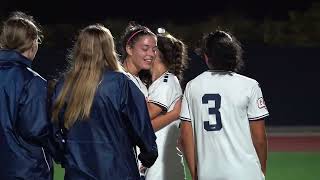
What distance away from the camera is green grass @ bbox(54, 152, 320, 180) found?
928 centimetres

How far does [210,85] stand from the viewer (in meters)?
4.19

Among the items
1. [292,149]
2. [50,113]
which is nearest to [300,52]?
[292,149]

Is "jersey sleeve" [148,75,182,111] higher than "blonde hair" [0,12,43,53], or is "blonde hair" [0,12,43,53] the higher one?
"blonde hair" [0,12,43,53]

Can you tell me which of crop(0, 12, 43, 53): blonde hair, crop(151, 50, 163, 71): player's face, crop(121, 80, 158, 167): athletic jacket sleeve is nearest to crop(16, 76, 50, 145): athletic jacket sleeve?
crop(0, 12, 43, 53): blonde hair

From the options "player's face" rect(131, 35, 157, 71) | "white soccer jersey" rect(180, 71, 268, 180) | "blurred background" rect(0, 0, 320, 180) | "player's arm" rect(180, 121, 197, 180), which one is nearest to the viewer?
"white soccer jersey" rect(180, 71, 268, 180)

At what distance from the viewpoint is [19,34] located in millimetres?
4156

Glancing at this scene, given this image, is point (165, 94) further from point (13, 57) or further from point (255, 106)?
point (13, 57)

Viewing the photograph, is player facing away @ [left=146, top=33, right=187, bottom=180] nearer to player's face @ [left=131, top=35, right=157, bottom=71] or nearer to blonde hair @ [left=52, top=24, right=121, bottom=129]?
player's face @ [left=131, top=35, right=157, bottom=71]

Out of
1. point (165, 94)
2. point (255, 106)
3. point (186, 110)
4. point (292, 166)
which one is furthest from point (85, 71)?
point (292, 166)

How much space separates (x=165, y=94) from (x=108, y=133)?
130 cm

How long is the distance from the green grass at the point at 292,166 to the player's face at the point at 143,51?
4.61 meters

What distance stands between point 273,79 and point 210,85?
12928mm

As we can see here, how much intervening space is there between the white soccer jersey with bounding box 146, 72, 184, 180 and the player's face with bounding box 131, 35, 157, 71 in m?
0.22

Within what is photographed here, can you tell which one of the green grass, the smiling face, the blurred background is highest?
the smiling face
